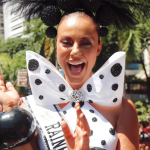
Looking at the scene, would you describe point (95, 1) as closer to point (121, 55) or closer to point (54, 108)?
point (121, 55)

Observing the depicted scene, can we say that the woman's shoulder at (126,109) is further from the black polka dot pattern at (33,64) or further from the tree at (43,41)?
the tree at (43,41)

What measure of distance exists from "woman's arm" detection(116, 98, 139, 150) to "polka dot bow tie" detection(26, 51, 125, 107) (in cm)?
9

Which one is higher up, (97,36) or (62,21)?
(62,21)

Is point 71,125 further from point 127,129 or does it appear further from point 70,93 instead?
point 127,129

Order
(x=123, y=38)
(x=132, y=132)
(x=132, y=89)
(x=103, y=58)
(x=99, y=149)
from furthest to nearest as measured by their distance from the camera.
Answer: (x=132, y=89)
(x=103, y=58)
(x=123, y=38)
(x=132, y=132)
(x=99, y=149)

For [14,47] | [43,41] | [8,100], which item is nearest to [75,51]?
[8,100]

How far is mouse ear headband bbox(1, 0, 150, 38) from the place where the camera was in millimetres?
1343

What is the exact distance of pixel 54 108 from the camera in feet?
4.25

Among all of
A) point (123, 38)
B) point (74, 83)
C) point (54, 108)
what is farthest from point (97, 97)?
point (123, 38)

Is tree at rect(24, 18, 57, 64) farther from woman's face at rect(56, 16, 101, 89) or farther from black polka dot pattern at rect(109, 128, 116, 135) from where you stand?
black polka dot pattern at rect(109, 128, 116, 135)

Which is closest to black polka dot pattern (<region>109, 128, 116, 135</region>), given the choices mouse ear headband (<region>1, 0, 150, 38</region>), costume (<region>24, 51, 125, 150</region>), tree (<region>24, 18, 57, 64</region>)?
costume (<region>24, 51, 125, 150</region>)

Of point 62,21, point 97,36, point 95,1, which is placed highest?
point 95,1

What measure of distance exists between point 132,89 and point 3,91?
1536 cm

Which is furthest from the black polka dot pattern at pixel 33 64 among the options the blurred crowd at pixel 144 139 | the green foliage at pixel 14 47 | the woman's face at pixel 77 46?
the green foliage at pixel 14 47
